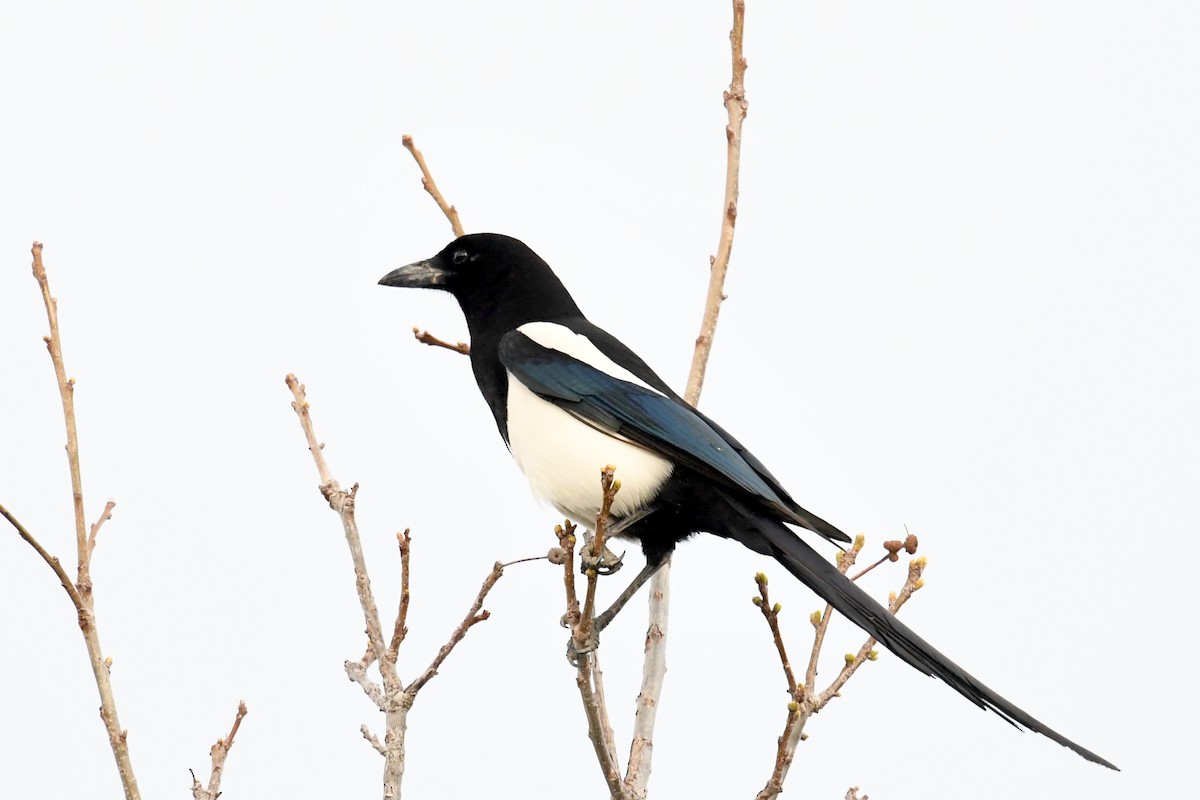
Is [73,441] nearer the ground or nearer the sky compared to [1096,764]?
nearer the sky

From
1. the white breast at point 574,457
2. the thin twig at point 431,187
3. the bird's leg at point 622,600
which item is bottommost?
the bird's leg at point 622,600

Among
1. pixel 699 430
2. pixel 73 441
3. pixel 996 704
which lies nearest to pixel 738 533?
pixel 699 430

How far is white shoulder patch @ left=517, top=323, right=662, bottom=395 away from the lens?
367 centimetres

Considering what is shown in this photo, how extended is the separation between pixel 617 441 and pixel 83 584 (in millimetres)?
1572

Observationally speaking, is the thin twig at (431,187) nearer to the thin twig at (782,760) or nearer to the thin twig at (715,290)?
the thin twig at (715,290)

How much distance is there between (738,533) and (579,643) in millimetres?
970

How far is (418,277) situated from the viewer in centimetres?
418

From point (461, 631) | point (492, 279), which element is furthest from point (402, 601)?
point (492, 279)

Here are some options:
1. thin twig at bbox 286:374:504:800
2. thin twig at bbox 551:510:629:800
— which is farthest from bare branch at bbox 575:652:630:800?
thin twig at bbox 286:374:504:800

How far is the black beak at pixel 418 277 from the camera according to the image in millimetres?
4164

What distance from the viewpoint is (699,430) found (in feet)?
11.1

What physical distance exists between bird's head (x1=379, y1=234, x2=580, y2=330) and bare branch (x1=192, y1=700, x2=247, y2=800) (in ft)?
5.82

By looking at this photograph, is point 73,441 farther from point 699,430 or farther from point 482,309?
point 482,309

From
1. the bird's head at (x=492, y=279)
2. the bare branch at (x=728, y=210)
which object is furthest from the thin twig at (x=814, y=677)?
the bird's head at (x=492, y=279)
